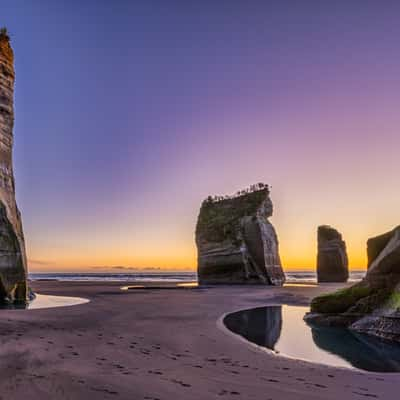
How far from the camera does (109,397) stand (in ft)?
17.1

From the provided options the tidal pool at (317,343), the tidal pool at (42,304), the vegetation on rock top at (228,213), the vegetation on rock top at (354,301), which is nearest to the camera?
the tidal pool at (317,343)

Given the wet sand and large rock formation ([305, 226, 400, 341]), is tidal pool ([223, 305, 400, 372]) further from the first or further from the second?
the wet sand

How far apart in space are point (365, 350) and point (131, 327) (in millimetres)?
7602

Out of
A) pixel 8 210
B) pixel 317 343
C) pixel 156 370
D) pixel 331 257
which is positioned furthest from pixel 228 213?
pixel 156 370

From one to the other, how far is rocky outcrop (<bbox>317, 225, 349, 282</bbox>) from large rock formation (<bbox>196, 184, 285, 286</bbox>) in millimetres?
14659

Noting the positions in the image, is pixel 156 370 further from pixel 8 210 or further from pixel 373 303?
pixel 8 210

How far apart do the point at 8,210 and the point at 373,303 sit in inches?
855

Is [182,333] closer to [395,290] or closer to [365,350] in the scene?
[365,350]

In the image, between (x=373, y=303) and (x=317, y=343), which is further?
(x=373, y=303)

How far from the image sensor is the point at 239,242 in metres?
54.9

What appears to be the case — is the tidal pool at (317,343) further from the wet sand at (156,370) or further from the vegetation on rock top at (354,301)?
the vegetation on rock top at (354,301)

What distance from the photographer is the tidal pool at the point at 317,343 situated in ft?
28.2

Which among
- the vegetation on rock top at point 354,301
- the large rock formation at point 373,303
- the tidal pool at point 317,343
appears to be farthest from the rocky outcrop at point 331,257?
the vegetation on rock top at point 354,301

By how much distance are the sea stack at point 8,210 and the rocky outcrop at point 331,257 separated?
192 feet
